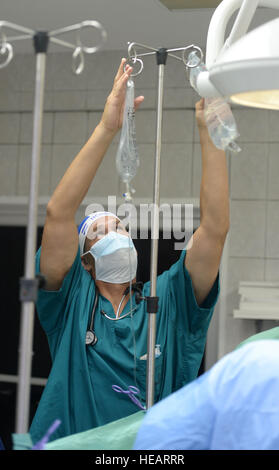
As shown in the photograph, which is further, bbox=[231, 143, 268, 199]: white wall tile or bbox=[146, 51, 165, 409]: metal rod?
bbox=[231, 143, 268, 199]: white wall tile

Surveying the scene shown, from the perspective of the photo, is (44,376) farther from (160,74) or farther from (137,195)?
(160,74)

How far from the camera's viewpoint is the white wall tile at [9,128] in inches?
160

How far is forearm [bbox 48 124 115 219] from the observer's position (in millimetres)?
1563

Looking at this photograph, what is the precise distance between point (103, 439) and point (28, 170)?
9.77 feet

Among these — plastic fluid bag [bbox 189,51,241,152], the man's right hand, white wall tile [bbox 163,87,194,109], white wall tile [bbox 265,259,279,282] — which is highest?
white wall tile [bbox 163,87,194,109]

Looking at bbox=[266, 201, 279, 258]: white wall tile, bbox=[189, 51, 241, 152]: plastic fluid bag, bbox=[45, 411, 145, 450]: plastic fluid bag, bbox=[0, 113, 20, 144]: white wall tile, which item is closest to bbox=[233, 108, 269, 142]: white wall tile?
bbox=[266, 201, 279, 258]: white wall tile

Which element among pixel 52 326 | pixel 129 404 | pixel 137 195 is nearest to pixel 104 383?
pixel 129 404

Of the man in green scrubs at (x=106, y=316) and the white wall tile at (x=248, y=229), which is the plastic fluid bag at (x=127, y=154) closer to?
the man in green scrubs at (x=106, y=316)

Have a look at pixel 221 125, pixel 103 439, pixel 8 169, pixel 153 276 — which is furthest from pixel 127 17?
pixel 103 439

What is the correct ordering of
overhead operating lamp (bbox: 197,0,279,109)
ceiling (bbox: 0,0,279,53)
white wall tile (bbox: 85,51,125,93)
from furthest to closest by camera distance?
white wall tile (bbox: 85,51,125,93), ceiling (bbox: 0,0,279,53), overhead operating lamp (bbox: 197,0,279,109)

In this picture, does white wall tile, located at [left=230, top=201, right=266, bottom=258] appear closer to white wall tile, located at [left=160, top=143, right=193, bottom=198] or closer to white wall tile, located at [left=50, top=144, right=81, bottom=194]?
white wall tile, located at [left=160, top=143, right=193, bottom=198]

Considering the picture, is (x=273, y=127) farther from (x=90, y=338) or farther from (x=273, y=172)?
(x=90, y=338)

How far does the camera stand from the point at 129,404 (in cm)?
169

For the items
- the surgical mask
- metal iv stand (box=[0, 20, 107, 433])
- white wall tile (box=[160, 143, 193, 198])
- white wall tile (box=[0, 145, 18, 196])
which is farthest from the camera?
white wall tile (box=[0, 145, 18, 196])
